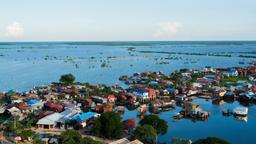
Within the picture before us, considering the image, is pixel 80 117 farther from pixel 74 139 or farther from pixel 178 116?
pixel 178 116

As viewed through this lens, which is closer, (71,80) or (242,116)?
(242,116)

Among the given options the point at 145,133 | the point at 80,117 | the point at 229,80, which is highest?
the point at 145,133

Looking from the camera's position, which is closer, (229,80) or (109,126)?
(109,126)

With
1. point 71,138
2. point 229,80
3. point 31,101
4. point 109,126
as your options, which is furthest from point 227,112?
point 229,80

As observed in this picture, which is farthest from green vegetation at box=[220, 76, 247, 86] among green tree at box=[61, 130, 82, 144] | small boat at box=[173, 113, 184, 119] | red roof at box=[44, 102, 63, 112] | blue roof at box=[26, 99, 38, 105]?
green tree at box=[61, 130, 82, 144]

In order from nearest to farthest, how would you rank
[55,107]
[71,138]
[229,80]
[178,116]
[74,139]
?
[71,138] < [74,139] < [178,116] < [55,107] < [229,80]

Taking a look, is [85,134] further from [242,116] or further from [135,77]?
[135,77]

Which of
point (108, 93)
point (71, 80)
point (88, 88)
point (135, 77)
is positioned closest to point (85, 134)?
point (108, 93)
